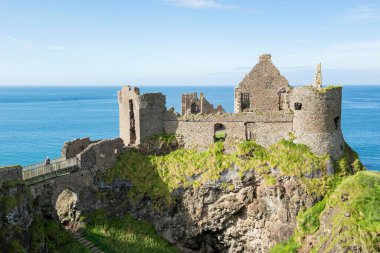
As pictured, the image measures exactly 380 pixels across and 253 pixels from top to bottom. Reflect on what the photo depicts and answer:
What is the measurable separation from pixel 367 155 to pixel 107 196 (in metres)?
68.7

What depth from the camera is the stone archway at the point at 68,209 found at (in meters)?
38.0

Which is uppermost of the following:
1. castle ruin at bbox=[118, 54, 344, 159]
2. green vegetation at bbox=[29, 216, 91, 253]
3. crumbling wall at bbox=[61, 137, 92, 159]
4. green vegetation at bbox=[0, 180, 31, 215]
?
castle ruin at bbox=[118, 54, 344, 159]

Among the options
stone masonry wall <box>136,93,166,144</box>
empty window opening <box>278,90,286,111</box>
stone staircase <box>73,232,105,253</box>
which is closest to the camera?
stone staircase <box>73,232,105,253</box>

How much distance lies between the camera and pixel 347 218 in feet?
105

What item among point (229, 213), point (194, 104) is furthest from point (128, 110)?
point (229, 213)

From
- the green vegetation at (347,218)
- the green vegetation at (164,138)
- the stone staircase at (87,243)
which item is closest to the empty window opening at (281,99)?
the green vegetation at (347,218)

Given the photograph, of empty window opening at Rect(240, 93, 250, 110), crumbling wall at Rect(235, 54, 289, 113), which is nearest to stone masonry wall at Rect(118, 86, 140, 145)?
crumbling wall at Rect(235, 54, 289, 113)

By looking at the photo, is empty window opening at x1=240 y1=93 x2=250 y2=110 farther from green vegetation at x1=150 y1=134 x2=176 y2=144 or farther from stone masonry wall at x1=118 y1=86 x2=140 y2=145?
stone masonry wall at x1=118 y1=86 x2=140 y2=145

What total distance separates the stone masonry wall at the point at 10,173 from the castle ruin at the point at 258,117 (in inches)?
576

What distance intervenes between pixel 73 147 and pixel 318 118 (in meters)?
24.3

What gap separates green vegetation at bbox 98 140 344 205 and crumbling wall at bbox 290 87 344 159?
1.13 meters

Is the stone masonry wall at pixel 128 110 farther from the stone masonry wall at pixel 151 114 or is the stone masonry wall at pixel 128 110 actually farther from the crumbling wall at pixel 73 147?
the crumbling wall at pixel 73 147

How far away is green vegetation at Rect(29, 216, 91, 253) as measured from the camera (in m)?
30.6

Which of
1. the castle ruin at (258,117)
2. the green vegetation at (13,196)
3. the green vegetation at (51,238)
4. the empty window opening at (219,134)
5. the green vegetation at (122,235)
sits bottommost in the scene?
the green vegetation at (122,235)
